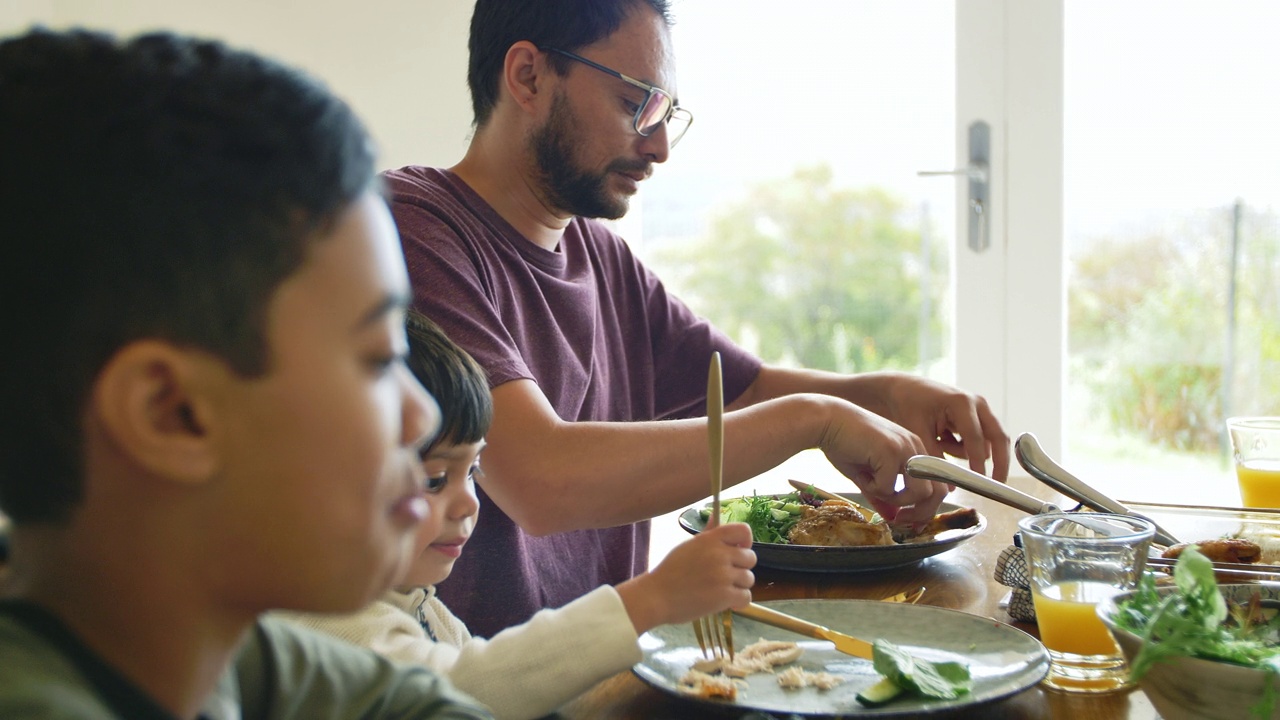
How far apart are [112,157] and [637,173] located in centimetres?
133

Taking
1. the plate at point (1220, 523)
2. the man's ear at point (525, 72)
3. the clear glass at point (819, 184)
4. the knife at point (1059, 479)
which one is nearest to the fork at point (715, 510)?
the knife at point (1059, 479)

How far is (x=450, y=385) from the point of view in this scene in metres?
1.04

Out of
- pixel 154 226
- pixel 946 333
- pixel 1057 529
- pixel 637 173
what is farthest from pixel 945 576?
pixel 946 333

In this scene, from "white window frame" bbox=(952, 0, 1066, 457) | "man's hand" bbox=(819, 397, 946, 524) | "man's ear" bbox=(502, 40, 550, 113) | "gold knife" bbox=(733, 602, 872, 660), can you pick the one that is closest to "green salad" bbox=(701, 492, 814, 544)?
"man's hand" bbox=(819, 397, 946, 524)

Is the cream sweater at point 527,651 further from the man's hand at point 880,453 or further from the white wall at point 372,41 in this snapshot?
the white wall at point 372,41

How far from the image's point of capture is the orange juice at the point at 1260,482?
1.49 metres

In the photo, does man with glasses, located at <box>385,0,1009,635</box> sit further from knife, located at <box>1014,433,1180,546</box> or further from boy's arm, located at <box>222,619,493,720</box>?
boy's arm, located at <box>222,619,493,720</box>

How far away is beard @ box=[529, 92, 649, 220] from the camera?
65.1 inches

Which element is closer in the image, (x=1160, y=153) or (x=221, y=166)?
(x=221, y=166)

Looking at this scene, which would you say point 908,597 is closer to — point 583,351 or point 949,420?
point 949,420

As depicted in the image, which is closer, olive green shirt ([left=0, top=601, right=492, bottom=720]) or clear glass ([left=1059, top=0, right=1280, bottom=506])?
olive green shirt ([left=0, top=601, right=492, bottom=720])

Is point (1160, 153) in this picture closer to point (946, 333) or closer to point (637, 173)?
point (946, 333)

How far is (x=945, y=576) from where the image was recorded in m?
1.29

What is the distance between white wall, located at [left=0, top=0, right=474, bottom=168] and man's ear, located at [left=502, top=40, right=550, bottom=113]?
4.68 feet
